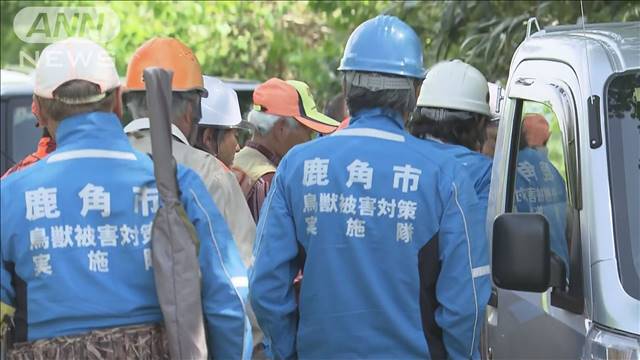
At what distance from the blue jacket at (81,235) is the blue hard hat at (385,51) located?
78cm

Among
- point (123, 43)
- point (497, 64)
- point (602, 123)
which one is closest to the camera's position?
point (602, 123)

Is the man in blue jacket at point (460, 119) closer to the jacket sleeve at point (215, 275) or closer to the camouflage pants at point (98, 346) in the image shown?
the jacket sleeve at point (215, 275)

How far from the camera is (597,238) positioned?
4395mm

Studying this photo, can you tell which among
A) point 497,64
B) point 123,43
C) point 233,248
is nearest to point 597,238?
point 233,248

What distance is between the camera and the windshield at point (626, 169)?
14.3 feet

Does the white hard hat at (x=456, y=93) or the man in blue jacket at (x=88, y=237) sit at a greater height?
the white hard hat at (x=456, y=93)

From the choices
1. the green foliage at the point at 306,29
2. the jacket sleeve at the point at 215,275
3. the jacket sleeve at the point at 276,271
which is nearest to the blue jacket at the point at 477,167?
the jacket sleeve at the point at 276,271

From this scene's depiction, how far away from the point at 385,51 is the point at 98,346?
4.38ft

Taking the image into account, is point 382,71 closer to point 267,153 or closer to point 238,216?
point 238,216

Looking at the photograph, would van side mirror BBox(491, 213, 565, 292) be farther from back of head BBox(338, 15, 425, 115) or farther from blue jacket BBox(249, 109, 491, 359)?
back of head BBox(338, 15, 425, 115)

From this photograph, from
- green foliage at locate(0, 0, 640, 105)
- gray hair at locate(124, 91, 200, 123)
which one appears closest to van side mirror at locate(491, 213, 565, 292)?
gray hair at locate(124, 91, 200, 123)

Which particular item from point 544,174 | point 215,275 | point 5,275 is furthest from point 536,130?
point 5,275

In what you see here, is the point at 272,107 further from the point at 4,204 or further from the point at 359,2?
the point at 359,2

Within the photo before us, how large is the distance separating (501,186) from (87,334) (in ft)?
6.53
